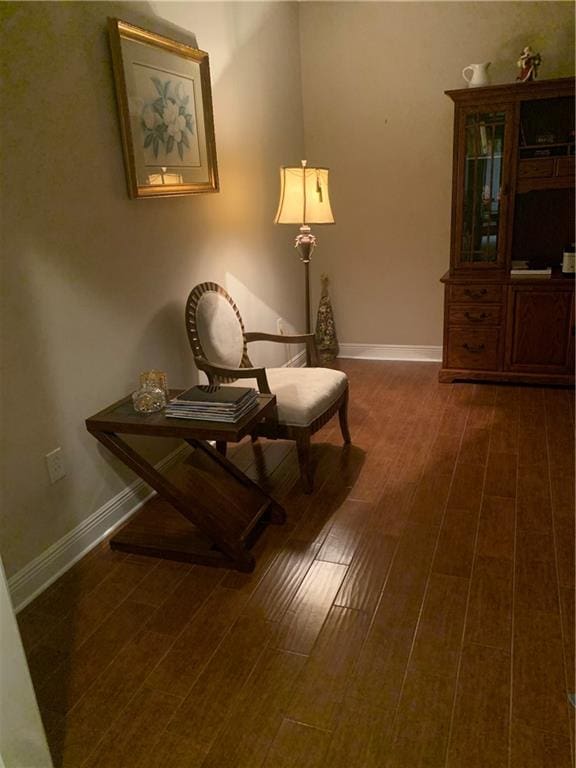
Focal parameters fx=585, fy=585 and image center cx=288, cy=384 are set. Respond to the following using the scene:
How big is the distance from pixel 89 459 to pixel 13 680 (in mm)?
1195

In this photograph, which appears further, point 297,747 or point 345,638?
point 345,638

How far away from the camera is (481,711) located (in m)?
1.54

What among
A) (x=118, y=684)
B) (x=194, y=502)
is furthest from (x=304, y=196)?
(x=118, y=684)

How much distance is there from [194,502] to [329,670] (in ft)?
2.81

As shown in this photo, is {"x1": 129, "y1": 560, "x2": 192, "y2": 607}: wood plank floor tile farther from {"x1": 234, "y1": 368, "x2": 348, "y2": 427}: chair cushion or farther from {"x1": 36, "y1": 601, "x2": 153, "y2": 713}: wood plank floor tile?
{"x1": 234, "y1": 368, "x2": 348, "y2": 427}: chair cushion

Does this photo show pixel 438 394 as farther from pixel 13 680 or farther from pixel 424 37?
pixel 13 680

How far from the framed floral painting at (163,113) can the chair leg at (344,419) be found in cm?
131

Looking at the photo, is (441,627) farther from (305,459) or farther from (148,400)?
(148,400)

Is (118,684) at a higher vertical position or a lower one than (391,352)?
lower

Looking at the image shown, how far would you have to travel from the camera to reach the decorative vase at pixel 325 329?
4.66 metres

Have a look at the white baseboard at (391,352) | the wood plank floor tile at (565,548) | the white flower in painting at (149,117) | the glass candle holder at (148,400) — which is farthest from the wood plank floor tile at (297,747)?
the white baseboard at (391,352)

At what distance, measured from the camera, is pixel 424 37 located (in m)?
3.94

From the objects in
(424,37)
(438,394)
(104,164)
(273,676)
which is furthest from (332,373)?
(424,37)

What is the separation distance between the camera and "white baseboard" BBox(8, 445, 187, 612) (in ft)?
6.74
